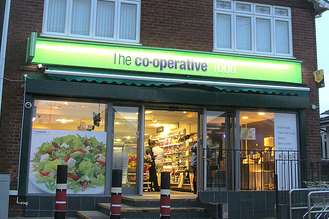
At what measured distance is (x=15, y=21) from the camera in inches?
531

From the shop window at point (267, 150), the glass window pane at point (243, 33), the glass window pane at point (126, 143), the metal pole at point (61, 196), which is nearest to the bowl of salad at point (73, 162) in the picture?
the glass window pane at point (126, 143)

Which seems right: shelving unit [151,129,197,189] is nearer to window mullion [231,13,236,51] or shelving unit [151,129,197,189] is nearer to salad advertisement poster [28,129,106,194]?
window mullion [231,13,236,51]

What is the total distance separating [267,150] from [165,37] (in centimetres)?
462

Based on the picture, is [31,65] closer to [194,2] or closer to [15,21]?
[15,21]

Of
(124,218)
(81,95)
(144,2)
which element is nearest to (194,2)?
(144,2)

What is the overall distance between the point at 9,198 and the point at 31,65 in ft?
11.5

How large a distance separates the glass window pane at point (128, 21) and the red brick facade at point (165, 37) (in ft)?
0.89

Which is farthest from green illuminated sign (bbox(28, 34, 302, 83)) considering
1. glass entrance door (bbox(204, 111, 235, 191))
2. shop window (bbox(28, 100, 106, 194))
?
glass entrance door (bbox(204, 111, 235, 191))

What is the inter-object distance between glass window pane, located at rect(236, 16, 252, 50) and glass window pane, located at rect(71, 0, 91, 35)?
4.70m

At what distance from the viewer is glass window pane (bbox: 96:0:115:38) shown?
14312 mm

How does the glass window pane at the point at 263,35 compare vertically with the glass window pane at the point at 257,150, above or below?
above

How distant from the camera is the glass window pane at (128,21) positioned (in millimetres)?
14492

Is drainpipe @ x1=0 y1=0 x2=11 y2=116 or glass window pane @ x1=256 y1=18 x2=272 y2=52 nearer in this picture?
drainpipe @ x1=0 y1=0 x2=11 y2=116

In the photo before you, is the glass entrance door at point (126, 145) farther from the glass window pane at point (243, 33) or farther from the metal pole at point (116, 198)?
the metal pole at point (116, 198)
